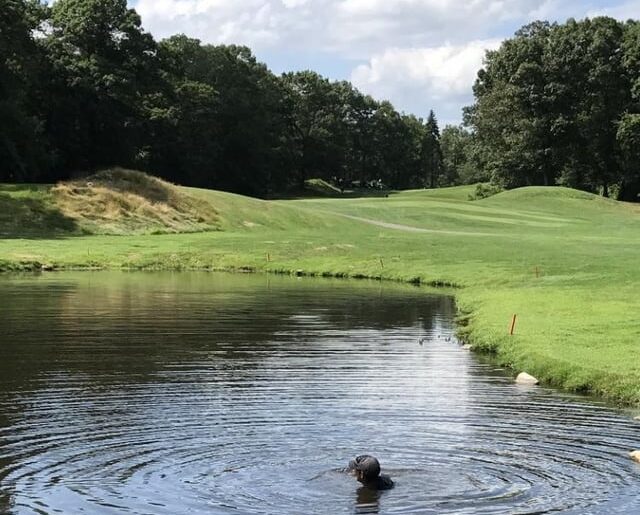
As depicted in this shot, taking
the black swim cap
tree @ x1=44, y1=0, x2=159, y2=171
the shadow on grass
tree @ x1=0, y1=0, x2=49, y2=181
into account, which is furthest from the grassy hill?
the black swim cap

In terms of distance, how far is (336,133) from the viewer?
154m

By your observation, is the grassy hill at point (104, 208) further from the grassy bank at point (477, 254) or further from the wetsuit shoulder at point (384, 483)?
the wetsuit shoulder at point (384, 483)

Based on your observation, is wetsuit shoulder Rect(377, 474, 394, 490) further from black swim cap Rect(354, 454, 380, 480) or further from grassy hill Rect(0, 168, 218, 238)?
grassy hill Rect(0, 168, 218, 238)

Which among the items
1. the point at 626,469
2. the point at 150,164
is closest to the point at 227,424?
the point at 626,469

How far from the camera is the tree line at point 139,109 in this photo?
81.8 meters

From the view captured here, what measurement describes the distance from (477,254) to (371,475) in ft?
123

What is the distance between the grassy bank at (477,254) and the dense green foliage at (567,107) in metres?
12.9

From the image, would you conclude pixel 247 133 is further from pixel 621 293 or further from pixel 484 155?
pixel 621 293

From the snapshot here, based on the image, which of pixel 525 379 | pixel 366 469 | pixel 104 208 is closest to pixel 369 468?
pixel 366 469

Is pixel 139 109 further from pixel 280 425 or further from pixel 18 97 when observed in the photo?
pixel 280 425

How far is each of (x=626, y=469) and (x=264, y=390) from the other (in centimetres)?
765

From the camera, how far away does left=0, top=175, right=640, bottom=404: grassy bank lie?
23.0m

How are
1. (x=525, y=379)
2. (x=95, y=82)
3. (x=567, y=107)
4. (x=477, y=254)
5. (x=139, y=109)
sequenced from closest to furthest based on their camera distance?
(x=525, y=379) → (x=477, y=254) → (x=95, y=82) → (x=139, y=109) → (x=567, y=107)

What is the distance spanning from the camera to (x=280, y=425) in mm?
16156
